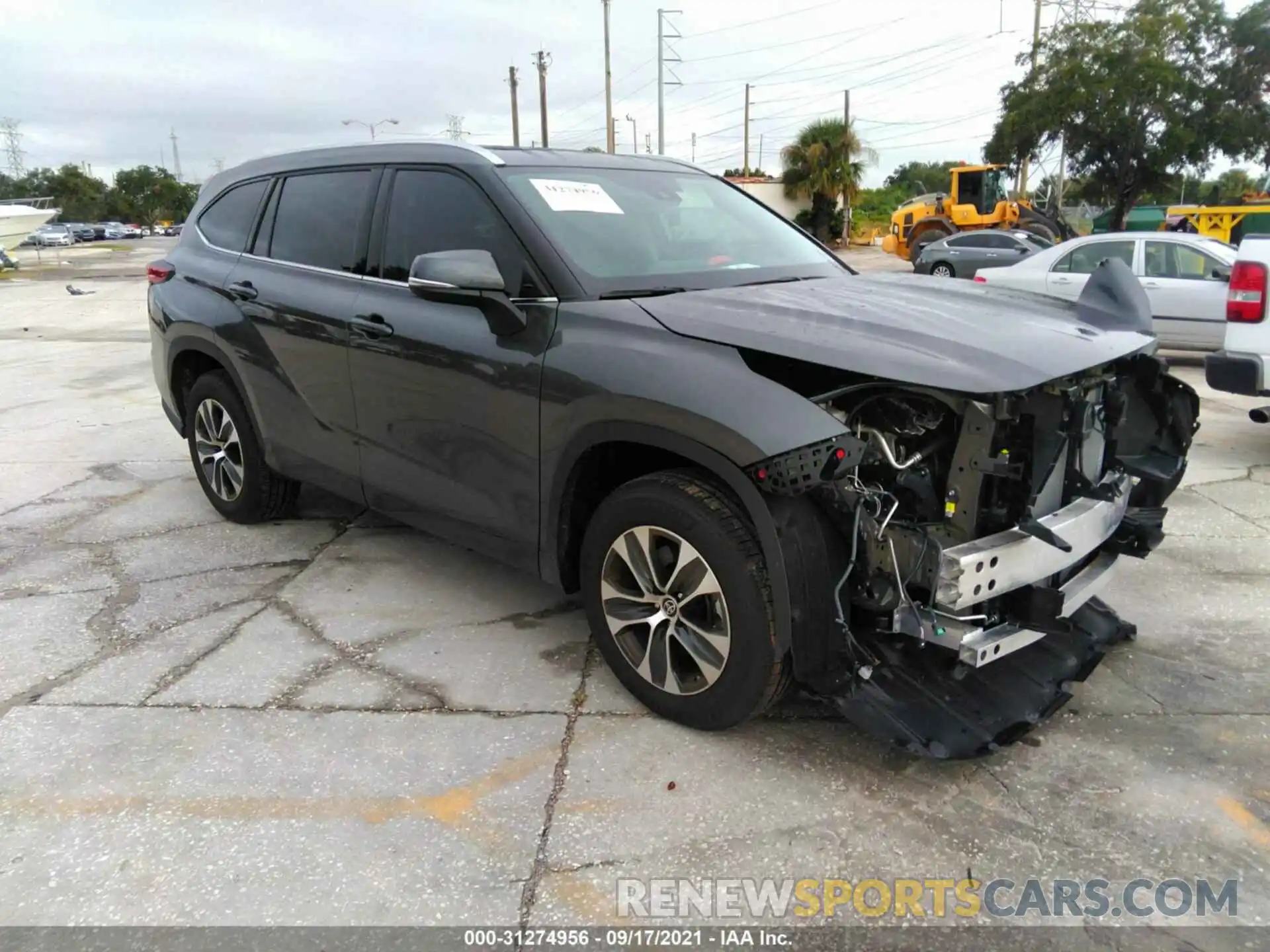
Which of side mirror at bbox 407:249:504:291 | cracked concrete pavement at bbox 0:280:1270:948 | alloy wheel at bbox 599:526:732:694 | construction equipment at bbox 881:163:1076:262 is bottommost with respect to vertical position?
cracked concrete pavement at bbox 0:280:1270:948

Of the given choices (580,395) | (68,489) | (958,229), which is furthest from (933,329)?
(958,229)

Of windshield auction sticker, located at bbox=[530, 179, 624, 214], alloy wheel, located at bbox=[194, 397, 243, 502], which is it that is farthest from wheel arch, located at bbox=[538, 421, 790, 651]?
alloy wheel, located at bbox=[194, 397, 243, 502]

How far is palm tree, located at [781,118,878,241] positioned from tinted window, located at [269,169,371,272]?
4251cm

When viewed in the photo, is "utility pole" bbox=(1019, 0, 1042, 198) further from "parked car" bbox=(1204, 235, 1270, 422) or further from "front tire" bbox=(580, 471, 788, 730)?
"front tire" bbox=(580, 471, 788, 730)

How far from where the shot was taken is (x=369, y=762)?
2.91 m

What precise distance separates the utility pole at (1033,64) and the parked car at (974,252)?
16.6m

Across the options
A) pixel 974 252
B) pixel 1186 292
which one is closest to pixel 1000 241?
pixel 974 252

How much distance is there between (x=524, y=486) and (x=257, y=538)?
236 cm

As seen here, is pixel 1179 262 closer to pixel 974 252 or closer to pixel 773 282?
pixel 773 282

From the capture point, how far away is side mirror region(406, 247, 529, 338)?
9.90 feet

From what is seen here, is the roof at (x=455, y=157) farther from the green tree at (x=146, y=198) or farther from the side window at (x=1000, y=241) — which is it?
the green tree at (x=146, y=198)

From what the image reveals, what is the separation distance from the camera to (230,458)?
4926mm

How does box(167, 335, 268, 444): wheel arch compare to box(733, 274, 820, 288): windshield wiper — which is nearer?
box(733, 274, 820, 288): windshield wiper

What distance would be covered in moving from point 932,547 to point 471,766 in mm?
1545
